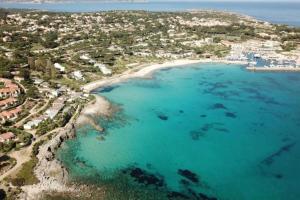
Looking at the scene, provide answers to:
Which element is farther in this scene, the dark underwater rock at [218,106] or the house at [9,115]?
the dark underwater rock at [218,106]

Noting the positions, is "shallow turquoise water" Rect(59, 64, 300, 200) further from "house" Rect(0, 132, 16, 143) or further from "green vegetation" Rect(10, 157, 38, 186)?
"house" Rect(0, 132, 16, 143)

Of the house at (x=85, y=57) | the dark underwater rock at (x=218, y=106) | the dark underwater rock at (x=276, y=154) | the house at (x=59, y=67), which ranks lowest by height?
the dark underwater rock at (x=276, y=154)

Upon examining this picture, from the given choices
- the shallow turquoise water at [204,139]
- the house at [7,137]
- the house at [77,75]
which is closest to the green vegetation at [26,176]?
the shallow turquoise water at [204,139]

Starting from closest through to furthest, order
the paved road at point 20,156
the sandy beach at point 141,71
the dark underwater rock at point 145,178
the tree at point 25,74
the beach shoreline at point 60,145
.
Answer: the beach shoreline at point 60,145, the dark underwater rock at point 145,178, the paved road at point 20,156, the tree at point 25,74, the sandy beach at point 141,71

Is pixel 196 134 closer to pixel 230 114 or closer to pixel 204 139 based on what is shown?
pixel 204 139

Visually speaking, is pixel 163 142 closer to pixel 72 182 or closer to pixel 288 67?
pixel 72 182

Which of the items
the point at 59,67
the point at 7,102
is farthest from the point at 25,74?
the point at 7,102

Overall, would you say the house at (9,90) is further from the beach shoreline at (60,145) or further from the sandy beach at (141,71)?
the sandy beach at (141,71)
